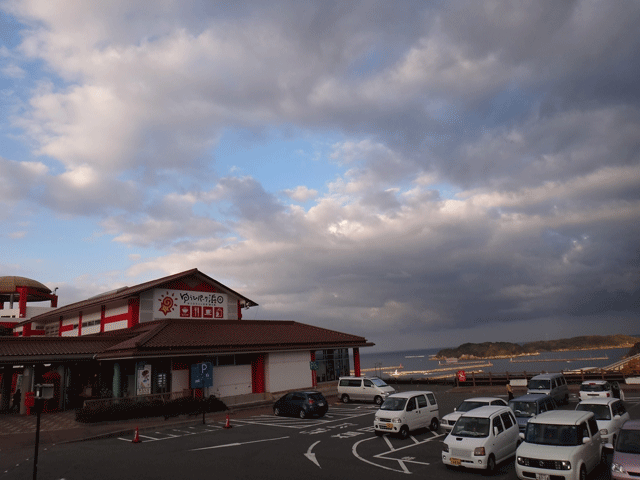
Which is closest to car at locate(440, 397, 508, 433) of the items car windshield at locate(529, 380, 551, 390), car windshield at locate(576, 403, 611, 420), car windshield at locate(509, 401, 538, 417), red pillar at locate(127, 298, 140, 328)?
car windshield at locate(509, 401, 538, 417)

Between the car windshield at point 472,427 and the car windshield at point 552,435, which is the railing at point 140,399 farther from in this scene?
the car windshield at point 552,435

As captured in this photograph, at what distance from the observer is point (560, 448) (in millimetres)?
12680

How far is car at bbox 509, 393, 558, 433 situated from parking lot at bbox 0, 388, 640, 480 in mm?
3085

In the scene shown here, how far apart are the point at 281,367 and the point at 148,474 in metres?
22.4

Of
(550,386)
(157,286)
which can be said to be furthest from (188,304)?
(550,386)

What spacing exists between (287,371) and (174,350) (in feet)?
35.4

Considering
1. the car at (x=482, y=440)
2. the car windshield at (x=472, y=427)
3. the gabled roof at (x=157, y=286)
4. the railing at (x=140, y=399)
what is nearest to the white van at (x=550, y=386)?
the car at (x=482, y=440)

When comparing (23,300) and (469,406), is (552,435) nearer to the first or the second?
(469,406)

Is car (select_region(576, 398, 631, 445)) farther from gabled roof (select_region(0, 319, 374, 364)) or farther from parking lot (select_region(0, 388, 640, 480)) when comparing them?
gabled roof (select_region(0, 319, 374, 364))

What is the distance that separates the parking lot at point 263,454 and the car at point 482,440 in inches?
15.1

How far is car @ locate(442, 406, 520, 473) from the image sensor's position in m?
14.1

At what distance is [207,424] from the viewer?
2567cm

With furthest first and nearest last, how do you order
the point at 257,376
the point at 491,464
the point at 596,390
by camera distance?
the point at 257,376 → the point at 596,390 → the point at 491,464

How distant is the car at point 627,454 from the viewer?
1141cm
